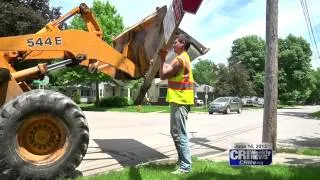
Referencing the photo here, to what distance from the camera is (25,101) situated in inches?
300

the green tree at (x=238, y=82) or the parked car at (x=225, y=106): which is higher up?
the green tree at (x=238, y=82)

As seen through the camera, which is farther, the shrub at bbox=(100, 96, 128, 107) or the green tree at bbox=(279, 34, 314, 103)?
the green tree at bbox=(279, 34, 314, 103)

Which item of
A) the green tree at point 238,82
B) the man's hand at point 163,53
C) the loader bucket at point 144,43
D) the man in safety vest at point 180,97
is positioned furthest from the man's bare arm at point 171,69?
the green tree at point 238,82

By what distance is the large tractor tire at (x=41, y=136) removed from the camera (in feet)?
24.4

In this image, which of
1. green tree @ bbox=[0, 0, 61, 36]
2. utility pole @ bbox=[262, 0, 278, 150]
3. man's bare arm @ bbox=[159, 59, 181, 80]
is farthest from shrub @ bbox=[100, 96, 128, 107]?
man's bare arm @ bbox=[159, 59, 181, 80]

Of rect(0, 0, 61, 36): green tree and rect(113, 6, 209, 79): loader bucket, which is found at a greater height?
rect(0, 0, 61, 36): green tree

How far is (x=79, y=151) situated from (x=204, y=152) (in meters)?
4.97

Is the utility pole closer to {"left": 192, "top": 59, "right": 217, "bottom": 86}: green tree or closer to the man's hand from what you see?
the man's hand

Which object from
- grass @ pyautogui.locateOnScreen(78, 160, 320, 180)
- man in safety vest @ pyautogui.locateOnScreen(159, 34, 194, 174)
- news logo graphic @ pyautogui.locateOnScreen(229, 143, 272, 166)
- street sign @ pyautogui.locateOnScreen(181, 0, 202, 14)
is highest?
street sign @ pyautogui.locateOnScreen(181, 0, 202, 14)

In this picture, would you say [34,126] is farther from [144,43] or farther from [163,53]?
[144,43]

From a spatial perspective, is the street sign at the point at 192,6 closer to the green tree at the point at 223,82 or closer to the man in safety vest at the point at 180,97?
the man in safety vest at the point at 180,97

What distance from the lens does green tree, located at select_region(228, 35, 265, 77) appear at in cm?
8531

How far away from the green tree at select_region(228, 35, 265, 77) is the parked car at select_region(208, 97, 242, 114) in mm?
38258

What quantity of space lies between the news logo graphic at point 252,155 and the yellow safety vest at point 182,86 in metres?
1.29
